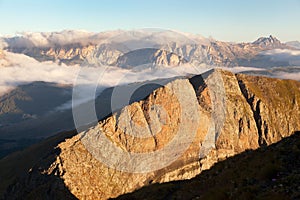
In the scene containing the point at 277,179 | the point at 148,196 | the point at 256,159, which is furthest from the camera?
the point at 148,196

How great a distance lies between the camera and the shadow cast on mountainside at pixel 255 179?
36.8 metres

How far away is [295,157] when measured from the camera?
4700cm

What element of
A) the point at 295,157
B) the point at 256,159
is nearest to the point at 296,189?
the point at 295,157

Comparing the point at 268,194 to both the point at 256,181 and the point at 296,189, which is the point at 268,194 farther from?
the point at 256,181

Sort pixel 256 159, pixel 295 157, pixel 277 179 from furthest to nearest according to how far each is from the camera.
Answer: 1. pixel 256 159
2. pixel 295 157
3. pixel 277 179

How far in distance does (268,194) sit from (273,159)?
14344 millimetres

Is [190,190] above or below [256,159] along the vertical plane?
below

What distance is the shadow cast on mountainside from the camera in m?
36.8

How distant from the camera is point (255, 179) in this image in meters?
43.6

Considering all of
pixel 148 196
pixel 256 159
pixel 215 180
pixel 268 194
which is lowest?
pixel 148 196

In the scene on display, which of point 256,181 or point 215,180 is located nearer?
point 256,181

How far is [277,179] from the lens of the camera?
133 ft

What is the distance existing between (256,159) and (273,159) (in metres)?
4.06

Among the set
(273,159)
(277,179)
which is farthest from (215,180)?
(277,179)
